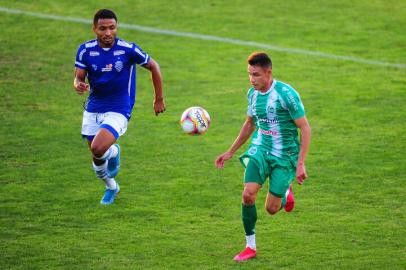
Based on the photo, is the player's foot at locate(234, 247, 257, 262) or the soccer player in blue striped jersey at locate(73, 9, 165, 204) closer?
the player's foot at locate(234, 247, 257, 262)

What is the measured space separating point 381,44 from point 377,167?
6.81 metres

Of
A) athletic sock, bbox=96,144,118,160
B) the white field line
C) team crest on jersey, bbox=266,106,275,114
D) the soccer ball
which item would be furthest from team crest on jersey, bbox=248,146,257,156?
the white field line

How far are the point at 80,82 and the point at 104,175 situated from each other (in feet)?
4.62

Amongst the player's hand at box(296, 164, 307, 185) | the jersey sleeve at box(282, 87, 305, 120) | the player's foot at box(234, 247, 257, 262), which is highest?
the jersey sleeve at box(282, 87, 305, 120)

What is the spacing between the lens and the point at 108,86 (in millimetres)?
11062

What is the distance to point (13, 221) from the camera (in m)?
10.6

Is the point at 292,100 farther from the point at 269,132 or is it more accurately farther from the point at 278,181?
the point at 278,181

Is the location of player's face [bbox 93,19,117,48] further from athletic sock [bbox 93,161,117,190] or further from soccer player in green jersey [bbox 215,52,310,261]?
soccer player in green jersey [bbox 215,52,310,261]

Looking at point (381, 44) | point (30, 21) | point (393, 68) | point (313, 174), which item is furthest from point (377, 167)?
point (30, 21)

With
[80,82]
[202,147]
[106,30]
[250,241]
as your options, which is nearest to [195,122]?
[80,82]

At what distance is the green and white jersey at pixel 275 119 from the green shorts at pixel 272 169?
0.26 ft

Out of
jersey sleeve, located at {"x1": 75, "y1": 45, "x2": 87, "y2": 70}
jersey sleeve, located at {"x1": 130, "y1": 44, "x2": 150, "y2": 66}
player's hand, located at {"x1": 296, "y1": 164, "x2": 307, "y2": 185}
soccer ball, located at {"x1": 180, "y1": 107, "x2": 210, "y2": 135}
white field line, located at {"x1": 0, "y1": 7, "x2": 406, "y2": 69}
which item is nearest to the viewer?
player's hand, located at {"x1": 296, "y1": 164, "x2": 307, "y2": 185}

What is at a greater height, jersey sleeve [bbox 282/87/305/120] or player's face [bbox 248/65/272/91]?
player's face [bbox 248/65/272/91]

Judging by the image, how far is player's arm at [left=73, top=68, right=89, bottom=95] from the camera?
10281mm
